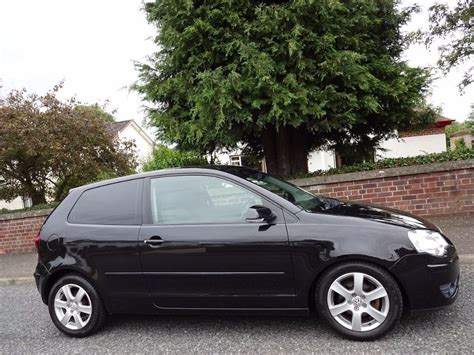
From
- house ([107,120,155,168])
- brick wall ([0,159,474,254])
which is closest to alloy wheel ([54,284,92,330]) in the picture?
brick wall ([0,159,474,254])

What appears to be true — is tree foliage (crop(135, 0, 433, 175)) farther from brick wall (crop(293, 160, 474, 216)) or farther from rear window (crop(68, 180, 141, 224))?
rear window (crop(68, 180, 141, 224))

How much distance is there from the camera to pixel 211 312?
12.4 ft

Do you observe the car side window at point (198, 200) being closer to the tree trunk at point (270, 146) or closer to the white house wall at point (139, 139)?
the tree trunk at point (270, 146)

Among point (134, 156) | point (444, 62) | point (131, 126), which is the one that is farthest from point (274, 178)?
point (131, 126)

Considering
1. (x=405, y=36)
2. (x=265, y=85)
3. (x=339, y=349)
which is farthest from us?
(x=405, y=36)

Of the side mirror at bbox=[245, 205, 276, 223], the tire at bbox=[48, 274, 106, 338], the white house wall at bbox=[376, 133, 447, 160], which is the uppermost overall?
the white house wall at bbox=[376, 133, 447, 160]

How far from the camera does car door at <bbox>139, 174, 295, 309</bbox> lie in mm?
3557

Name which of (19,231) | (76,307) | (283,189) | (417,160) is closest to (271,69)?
(417,160)

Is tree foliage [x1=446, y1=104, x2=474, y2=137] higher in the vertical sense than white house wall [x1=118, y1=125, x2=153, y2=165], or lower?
lower

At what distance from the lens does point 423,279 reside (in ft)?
10.8

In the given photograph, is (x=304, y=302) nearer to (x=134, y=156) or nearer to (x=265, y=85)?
(x=265, y=85)

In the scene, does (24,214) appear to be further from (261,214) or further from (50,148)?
(261,214)

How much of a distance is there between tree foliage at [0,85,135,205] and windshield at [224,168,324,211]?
6.53 m

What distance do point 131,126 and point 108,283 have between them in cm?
3398
